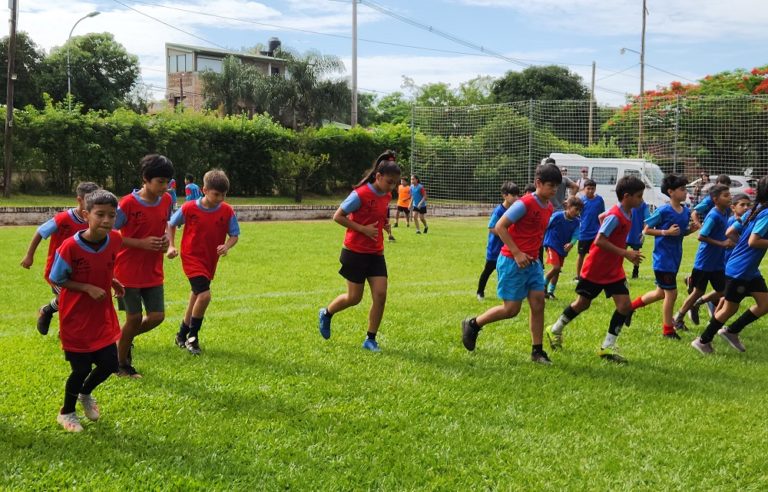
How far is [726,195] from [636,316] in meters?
1.83

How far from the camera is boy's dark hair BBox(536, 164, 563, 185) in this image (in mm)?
5938

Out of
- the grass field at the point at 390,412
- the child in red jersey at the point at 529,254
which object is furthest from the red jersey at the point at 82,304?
the child in red jersey at the point at 529,254

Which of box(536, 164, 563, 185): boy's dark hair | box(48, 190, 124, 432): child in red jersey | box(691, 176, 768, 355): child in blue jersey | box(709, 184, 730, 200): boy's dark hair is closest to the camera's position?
box(48, 190, 124, 432): child in red jersey

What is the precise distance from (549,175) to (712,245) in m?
2.47

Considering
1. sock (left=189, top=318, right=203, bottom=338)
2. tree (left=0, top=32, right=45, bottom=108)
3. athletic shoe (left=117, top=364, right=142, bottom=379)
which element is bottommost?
athletic shoe (left=117, top=364, right=142, bottom=379)

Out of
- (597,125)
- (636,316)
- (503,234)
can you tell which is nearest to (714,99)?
(597,125)

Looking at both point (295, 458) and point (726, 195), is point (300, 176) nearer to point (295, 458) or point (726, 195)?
point (726, 195)

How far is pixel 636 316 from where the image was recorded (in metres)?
8.34

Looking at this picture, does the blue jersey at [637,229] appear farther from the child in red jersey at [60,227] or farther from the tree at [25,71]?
the tree at [25,71]

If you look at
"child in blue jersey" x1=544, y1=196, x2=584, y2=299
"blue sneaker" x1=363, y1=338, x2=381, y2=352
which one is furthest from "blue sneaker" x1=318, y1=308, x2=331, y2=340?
"child in blue jersey" x1=544, y1=196, x2=584, y2=299

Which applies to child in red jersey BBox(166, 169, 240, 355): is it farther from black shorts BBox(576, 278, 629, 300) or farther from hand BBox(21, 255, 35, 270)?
black shorts BBox(576, 278, 629, 300)

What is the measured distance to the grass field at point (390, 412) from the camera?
12.5 ft

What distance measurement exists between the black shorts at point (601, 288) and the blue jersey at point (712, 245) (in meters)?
1.42

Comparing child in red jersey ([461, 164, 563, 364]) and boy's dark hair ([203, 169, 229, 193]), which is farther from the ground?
boy's dark hair ([203, 169, 229, 193])
